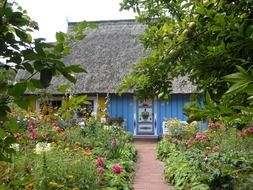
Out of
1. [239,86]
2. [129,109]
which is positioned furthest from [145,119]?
[239,86]

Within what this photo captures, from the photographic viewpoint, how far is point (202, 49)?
5.91 ft

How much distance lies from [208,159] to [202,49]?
7.03m

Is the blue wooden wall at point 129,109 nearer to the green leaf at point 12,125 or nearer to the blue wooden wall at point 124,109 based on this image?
the blue wooden wall at point 124,109

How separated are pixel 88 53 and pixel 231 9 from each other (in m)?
23.2

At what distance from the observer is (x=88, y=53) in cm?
2469

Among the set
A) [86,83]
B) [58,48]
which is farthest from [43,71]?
[86,83]

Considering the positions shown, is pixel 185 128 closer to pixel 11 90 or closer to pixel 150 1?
pixel 150 1

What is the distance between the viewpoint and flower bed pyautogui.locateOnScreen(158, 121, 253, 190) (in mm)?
7445

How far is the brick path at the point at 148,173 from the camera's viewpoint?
29.8 ft

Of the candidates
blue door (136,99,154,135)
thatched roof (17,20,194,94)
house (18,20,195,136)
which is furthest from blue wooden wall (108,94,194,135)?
thatched roof (17,20,194,94)

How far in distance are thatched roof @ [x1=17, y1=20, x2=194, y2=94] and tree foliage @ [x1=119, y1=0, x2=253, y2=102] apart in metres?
17.8

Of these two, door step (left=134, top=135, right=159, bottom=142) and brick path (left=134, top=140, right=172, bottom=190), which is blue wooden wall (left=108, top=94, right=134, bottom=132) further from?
brick path (left=134, top=140, right=172, bottom=190)

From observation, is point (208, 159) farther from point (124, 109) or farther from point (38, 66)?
point (124, 109)

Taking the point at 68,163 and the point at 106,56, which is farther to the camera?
the point at 106,56
